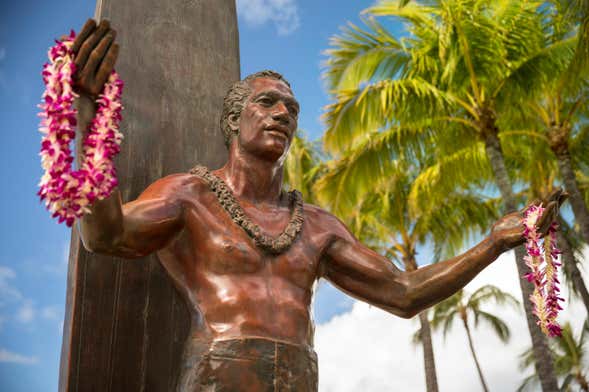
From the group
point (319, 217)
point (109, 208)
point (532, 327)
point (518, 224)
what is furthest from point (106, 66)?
point (532, 327)

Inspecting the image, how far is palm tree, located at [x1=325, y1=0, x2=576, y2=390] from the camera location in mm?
11656

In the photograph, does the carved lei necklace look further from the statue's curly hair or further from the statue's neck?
the statue's curly hair

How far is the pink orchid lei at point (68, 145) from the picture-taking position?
194 cm

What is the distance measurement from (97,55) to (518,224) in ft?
5.35

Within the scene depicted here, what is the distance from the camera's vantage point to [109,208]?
2.18 meters

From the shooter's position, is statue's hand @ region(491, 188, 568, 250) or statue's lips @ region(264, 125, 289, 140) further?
statue's lips @ region(264, 125, 289, 140)

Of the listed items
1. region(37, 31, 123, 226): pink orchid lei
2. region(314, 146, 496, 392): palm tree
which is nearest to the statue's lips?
region(37, 31, 123, 226): pink orchid lei

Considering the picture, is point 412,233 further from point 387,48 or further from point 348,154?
point 387,48

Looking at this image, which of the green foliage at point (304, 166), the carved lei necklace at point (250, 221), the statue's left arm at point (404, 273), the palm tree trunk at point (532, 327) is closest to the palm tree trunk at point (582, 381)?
the green foliage at point (304, 166)

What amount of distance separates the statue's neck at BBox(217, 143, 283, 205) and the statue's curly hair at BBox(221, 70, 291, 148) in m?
0.10

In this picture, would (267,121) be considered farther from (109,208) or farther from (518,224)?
(518,224)

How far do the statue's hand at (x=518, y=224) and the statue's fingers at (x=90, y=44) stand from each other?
5.24 ft

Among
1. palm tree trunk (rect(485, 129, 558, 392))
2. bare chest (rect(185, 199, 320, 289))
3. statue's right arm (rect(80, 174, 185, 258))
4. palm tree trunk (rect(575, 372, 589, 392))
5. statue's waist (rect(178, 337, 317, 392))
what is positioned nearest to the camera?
statue's right arm (rect(80, 174, 185, 258))

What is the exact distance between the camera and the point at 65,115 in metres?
2.00
